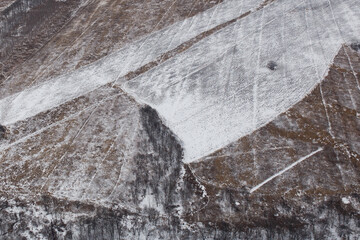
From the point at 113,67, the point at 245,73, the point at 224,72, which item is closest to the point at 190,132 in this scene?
the point at 224,72

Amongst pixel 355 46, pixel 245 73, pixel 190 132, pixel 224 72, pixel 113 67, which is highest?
pixel 113 67

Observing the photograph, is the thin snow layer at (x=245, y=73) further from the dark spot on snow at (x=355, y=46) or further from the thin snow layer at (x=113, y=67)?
the thin snow layer at (x=113, y=67)

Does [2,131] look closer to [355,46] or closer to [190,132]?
[190,132]

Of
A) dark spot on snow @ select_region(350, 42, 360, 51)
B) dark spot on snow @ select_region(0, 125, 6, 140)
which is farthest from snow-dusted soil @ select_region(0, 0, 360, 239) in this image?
dark spot on snow @ select_region(350, 42, 360, 51)

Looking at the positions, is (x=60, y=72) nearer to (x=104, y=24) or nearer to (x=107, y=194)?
(x=104, y=24)

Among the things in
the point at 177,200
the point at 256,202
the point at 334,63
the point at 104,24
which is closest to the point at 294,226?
the point at 256,202

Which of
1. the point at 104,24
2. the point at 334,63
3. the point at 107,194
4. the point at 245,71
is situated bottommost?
the point at 334,63

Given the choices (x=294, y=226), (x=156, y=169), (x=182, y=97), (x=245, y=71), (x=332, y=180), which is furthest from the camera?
(x=245, y=71)

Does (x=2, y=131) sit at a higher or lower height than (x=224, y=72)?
higher

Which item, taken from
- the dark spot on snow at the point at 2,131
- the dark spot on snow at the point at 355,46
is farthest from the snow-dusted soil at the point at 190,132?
the dark spot on snow at the point at 355,46
